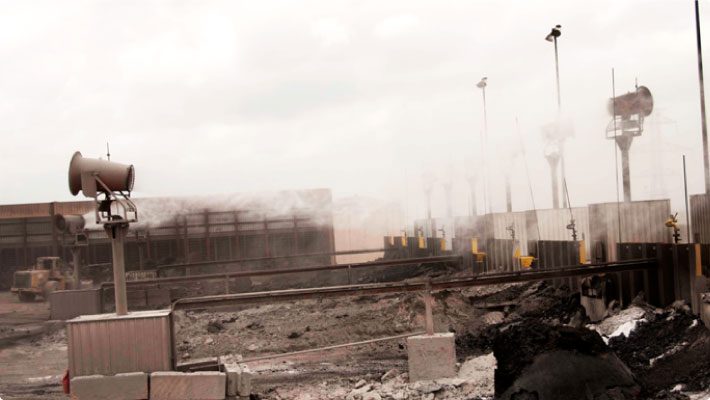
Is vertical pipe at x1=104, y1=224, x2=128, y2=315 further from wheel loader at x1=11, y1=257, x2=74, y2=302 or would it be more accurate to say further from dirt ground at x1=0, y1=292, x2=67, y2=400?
wheel loader at x1=11, y1=257, x2=74, y2=302

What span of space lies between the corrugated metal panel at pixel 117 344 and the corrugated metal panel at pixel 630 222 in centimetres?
944

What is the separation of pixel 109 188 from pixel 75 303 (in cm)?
1143

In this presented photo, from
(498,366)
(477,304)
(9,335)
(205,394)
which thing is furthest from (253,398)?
(9,335)

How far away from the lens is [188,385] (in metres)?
8.42

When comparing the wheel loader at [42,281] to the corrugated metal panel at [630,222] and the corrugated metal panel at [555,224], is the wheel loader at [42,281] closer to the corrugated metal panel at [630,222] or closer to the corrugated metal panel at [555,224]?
the corrugated metal panel at [555,224]

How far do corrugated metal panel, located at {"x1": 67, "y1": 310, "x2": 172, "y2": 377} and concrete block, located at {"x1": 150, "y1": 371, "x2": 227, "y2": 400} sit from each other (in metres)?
0.18

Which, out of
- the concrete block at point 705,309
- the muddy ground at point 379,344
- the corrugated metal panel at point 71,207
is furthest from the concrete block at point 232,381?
the corrugated metal panel at point 71,207

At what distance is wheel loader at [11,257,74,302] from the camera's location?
1092 inches

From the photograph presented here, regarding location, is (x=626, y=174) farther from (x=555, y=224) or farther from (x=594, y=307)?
(x=594, y=307)

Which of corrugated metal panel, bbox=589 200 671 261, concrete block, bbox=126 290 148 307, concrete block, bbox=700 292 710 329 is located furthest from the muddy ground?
concrete block, bbox=126 290 148 307

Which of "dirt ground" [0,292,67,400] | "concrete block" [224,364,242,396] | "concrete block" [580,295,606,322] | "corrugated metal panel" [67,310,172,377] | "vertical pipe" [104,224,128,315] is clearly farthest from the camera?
"concrete block" [580,295,606,322]

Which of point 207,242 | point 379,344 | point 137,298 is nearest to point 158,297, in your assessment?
point 137,298

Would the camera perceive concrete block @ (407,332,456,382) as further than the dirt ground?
No

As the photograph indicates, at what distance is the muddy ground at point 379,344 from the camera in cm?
1000
